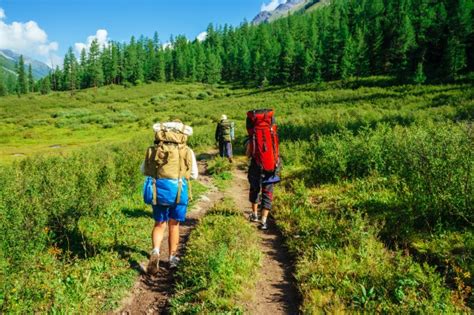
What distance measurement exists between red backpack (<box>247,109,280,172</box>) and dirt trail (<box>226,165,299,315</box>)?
1.55 m

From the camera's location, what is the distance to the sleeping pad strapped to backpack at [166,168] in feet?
17.4

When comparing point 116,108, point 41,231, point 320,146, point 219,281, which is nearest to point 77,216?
point 41,231

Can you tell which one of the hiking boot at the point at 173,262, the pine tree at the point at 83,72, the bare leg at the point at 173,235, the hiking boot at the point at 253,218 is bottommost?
the hiking boot at the point at 173,262

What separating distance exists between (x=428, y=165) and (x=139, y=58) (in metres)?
137

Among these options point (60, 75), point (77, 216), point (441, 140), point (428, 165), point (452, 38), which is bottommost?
point (77, 216)

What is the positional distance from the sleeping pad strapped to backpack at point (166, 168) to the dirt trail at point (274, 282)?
190 cm

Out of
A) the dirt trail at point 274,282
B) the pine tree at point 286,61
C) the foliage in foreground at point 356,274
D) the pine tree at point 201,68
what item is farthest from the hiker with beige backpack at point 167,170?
the pine tree at point 201,68

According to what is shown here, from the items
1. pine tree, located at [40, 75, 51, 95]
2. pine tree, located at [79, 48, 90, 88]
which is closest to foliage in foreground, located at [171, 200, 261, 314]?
pine tree, located at [79, 48, 90, 88]

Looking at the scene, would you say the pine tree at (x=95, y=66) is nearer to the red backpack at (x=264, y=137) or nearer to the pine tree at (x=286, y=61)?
the pine tree at (x=286, y=61)

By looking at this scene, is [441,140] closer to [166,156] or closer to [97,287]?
[166,156]

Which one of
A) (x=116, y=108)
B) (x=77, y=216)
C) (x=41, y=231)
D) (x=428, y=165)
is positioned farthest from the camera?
(x=116, y=108)

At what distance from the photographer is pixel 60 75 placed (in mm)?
132750

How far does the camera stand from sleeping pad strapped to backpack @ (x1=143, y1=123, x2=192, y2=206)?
5.30 metres

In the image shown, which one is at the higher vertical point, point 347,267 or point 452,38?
point 452,38
